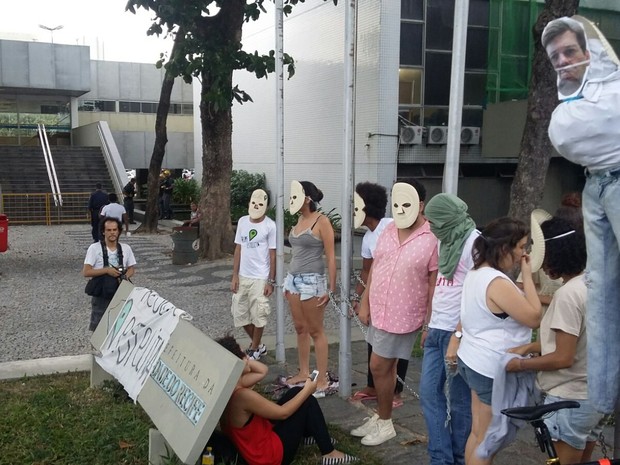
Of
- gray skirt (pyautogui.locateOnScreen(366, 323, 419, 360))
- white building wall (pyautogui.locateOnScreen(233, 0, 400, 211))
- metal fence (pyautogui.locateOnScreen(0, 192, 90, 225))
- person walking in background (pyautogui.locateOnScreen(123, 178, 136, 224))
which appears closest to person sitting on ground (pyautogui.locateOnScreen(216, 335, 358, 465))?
gray skirt (pyautogui.locateOnScreen(366, 323, 419, 360))

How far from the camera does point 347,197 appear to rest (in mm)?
5469

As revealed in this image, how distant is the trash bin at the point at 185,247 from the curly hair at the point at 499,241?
35.9 ft

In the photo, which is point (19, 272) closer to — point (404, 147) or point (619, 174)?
point (404, 147)

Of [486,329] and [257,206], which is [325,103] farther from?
[486,329]

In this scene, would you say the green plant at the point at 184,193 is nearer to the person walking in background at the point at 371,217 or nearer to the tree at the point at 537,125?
the tree at the point at 537,125

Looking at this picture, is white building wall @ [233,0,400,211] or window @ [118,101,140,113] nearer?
white building wall @ [233,0,400,211]

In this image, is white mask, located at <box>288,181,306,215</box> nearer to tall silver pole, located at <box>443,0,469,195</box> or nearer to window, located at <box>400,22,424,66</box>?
tall silver pole, located at <box>443,0,469,195</box>

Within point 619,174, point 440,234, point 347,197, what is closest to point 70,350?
point 347,197

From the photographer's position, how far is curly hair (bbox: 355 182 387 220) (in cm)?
528

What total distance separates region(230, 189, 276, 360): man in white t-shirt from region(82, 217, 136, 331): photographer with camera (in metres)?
1.12

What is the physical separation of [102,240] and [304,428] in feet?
10.2

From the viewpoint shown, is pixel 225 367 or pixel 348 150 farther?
pixel 348 150

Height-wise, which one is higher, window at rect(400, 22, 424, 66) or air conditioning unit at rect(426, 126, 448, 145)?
window at rect(400, 22, 424, 66)

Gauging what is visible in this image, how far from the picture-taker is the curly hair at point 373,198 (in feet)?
17.3
